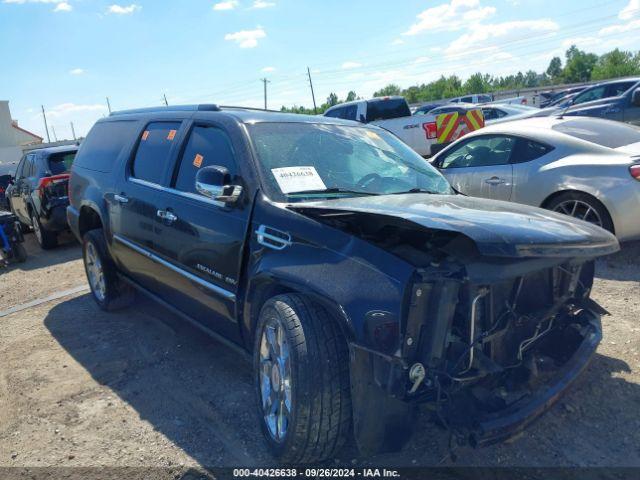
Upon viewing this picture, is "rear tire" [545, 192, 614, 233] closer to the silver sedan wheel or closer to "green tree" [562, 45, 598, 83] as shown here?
the silver sedan wheel

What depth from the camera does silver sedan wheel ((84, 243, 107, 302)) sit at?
5.21 meters

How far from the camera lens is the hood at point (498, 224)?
86.8 inches

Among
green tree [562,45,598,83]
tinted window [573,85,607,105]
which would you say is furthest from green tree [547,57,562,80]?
tinted window [573,85,607,105]

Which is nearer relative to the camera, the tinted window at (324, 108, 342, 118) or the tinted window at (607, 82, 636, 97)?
the tinted window at (607, 82, 636, 97)

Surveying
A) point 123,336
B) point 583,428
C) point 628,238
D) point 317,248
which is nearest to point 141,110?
point 123,336

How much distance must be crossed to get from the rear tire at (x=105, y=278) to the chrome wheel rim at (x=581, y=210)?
4500 mm

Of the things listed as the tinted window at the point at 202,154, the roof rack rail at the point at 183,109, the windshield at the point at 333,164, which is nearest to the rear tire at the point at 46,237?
the roof rack rail at the point at 183,109

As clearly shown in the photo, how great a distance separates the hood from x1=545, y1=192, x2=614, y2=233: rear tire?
9.46ft

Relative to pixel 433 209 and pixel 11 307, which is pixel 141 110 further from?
pixel 433 209

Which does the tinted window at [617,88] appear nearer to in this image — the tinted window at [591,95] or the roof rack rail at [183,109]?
the tinted window at [591,95]

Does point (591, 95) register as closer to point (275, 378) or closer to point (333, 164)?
point (333, 164)

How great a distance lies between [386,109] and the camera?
15.3 metres

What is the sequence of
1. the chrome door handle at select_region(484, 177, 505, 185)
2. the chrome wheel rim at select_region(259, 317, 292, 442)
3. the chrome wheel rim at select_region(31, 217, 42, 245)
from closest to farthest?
the chrome wheel rim at select_region(259, 317, 292, 442) < the chrome door handle at select_region(484, 177, 505, 185) < the chrome wheel rim at select_region(31, 217, 42, 245)

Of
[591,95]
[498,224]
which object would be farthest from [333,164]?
Answer: [591,95]
